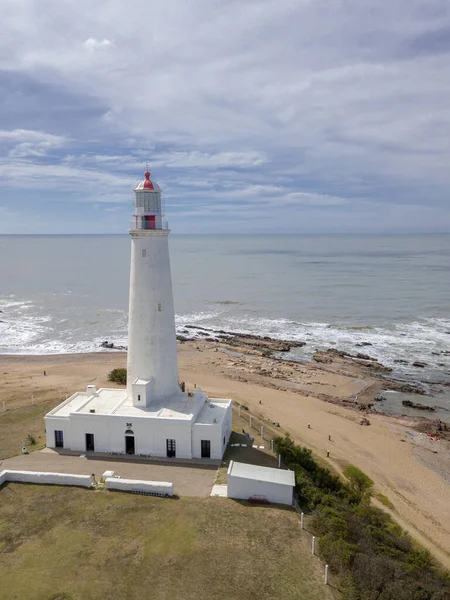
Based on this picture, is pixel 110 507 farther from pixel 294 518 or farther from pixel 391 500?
pixel 391 500

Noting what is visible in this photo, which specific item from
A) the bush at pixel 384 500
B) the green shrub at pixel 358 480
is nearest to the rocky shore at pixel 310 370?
the green shrub at pixel 358 480

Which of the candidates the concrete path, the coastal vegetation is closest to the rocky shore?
the coastal vegetation

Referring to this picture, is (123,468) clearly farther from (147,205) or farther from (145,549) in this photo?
(147,205)

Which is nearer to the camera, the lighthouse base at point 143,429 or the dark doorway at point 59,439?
the lighthouse base at point 143,429

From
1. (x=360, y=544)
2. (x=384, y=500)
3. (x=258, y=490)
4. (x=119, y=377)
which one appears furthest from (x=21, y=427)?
(x=384, y=500)

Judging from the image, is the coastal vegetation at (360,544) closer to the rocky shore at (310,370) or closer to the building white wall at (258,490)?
the building white wall at (258,490)

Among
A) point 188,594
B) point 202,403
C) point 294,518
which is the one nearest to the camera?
point 188,594

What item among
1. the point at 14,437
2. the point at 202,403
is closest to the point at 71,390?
the point at 14,437
